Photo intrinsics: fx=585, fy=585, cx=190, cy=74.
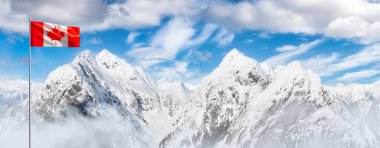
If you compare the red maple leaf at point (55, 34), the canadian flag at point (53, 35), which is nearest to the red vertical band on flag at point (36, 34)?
the canadian flag at point (53, 35)

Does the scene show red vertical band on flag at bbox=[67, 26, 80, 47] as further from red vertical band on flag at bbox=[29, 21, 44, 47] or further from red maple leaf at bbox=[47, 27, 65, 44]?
red vertical band on flag at bbox=[29, 21, 44, 47]

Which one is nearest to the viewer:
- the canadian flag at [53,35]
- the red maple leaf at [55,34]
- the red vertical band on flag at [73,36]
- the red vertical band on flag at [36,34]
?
the red vertical band on flag at [36,34]

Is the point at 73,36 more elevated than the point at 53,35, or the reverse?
the point at 73,36

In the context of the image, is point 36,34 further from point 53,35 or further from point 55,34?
point 55,34

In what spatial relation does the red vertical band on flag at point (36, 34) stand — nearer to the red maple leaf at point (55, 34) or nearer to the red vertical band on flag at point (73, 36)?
the red maple leaf at point (55, 34)

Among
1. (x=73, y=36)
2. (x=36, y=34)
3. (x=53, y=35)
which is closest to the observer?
(x=36, y=34)

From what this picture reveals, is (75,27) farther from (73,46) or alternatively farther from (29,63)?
(29,63)

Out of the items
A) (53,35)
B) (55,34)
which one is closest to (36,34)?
(53,35)

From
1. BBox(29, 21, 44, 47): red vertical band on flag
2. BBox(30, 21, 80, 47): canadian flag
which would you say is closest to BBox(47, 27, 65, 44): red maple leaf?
BBox(30, 21, 80, 47): canadian flag
